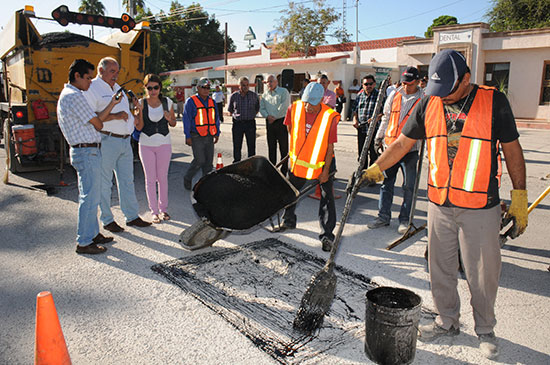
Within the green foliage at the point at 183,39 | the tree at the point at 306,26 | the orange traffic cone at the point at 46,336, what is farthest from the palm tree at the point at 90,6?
the orange traffic cone at the point at 46,336

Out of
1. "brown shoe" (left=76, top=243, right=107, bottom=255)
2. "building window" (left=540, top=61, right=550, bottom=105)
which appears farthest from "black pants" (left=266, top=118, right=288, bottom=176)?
"building window" (left=540, top=61, right=550, bottom=105)

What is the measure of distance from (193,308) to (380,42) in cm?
2433

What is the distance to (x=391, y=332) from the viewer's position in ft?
8.19

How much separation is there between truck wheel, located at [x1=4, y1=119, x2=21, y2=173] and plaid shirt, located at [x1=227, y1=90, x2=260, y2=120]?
412 cm

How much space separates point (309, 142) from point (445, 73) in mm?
2051

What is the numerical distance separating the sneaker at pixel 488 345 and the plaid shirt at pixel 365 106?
4937 mm

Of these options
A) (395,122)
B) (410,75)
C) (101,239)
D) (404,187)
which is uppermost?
(410,75)

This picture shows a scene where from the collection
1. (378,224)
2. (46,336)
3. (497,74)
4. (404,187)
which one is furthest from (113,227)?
(497,74)

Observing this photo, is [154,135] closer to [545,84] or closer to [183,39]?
[545,84]

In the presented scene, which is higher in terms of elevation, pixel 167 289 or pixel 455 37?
pixel 455 37

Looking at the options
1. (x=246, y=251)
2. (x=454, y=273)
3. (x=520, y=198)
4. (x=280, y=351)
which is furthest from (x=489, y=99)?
(x=246, y=251)

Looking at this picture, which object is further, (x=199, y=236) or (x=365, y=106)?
(x=365, y=106)

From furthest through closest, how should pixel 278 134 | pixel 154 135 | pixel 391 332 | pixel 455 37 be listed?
pixel 455 37
pixel 278 134
pixel 154 135
pixel 391 332

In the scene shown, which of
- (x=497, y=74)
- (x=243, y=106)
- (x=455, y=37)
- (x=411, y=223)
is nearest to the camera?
(x=411, y=223)
